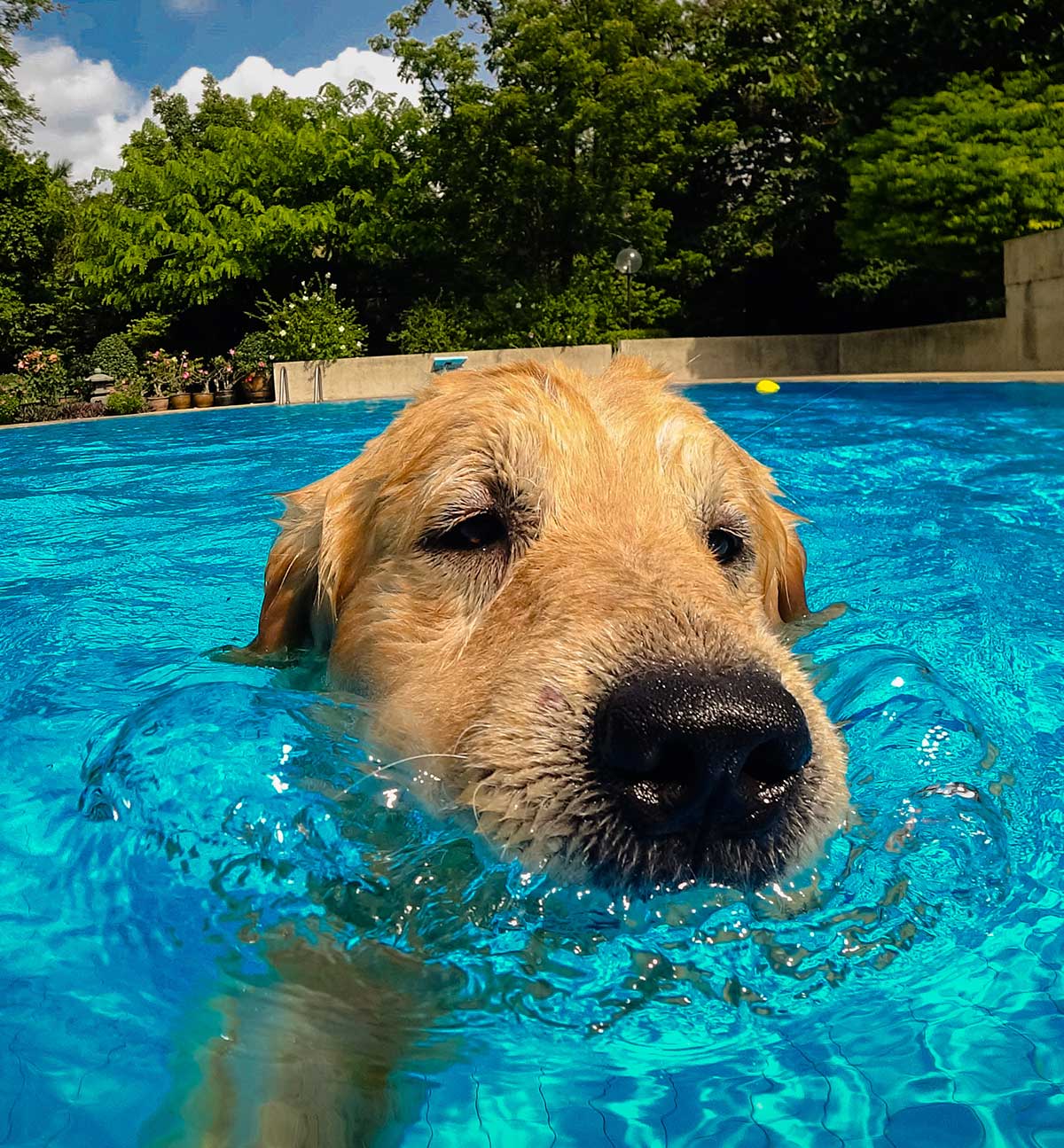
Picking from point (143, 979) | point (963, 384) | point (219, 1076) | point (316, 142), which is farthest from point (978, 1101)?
point (316, 142)

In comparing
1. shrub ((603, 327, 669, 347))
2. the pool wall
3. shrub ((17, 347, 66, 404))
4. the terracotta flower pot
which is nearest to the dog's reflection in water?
the pool wall

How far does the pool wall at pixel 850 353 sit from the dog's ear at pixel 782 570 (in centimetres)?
1770

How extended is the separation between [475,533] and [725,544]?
3.06 ft

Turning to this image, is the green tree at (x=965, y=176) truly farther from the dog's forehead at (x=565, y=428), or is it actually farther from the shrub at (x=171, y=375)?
the dog's forehead at (x=565, y=428)

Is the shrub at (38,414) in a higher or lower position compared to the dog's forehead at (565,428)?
higher

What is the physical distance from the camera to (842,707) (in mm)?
4574

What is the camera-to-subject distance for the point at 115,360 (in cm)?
3030

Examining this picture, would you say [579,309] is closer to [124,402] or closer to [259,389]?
[259,389]

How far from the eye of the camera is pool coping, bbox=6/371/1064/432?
795 inches

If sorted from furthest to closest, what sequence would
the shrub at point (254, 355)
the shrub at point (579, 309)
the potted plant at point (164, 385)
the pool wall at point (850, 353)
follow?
the shrub at point (579, 309)
the shrub at point (254, 355)
the potted plant at point (164, 385)
the pool wall at point (850, 353)

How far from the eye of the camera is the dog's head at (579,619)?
2.46 metres

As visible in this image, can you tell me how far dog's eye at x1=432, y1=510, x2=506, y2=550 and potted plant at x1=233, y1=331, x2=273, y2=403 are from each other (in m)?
27.0

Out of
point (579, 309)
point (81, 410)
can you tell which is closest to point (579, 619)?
point (81, 410)

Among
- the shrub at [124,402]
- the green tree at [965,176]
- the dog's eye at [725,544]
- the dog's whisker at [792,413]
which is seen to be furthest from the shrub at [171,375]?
the dog's eye at [725,544]
